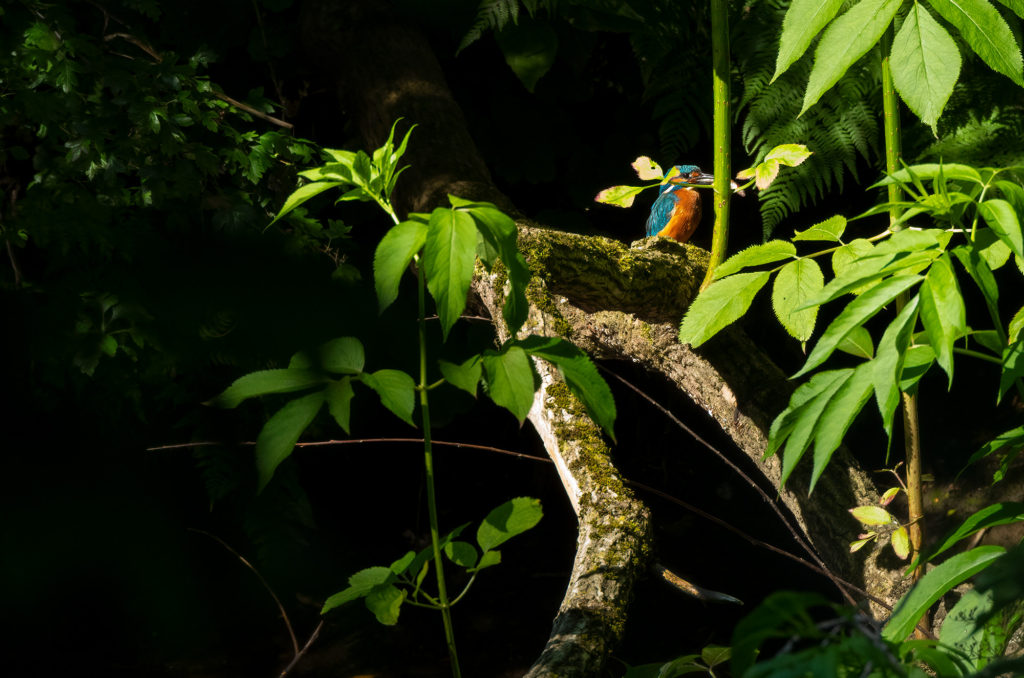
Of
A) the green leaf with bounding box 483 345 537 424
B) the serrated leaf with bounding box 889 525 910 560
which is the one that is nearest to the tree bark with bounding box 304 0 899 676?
the serrated leaf with bounding box 889 525 910 560

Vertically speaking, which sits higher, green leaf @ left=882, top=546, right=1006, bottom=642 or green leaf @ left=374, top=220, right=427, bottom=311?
green leaf @ left=374, top=220, right=427, bottom=311

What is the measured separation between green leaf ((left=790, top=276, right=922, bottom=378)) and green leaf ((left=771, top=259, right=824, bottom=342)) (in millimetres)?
372

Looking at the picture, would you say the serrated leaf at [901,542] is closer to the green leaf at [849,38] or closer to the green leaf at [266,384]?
the green leaf at [849,38]

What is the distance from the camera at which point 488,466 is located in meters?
3.44

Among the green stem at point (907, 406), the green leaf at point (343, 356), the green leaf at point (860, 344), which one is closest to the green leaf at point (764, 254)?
the green leaf at point (860, 344)

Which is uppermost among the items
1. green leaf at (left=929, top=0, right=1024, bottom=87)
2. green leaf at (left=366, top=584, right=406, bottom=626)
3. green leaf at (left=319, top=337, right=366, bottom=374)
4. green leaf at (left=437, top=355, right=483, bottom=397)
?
green leaf at (left=929, top=0, right=1024, bottom=87)

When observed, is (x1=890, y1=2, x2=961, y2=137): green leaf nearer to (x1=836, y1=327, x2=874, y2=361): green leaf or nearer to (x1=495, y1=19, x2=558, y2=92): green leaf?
(x1=836, y1=327, x2=874, y2=361): green leaf

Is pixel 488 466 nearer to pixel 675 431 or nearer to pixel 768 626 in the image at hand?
pixel 675 431

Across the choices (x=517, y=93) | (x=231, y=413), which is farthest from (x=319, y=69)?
(x=231, y=413)

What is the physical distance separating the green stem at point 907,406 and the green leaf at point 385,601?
818 millimetres

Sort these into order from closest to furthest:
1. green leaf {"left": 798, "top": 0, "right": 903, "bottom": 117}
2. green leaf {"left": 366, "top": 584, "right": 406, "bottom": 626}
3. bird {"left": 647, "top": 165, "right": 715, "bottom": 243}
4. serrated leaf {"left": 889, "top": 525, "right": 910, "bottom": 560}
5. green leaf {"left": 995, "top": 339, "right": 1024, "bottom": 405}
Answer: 1. green leaf {"left": 995, "top": 339, "right": 1024, "bottom": 405}
2. green leaf {"left": 798, "top": 0, "right": 903, "bottom": 117}
3. green leaf {"left": 366, "top": 584, "right": 406, "bottom": 626}
4. serrated leaf {"left": 889, "top": 525, "right": 910, "bottom": 560}
5. bird {"left": 647, "top": 165, "right": 715, "bottom": 243}

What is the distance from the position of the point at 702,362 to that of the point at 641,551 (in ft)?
2.24

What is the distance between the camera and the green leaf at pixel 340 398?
3.02 ft

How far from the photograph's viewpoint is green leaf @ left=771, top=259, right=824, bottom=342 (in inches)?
45.8
